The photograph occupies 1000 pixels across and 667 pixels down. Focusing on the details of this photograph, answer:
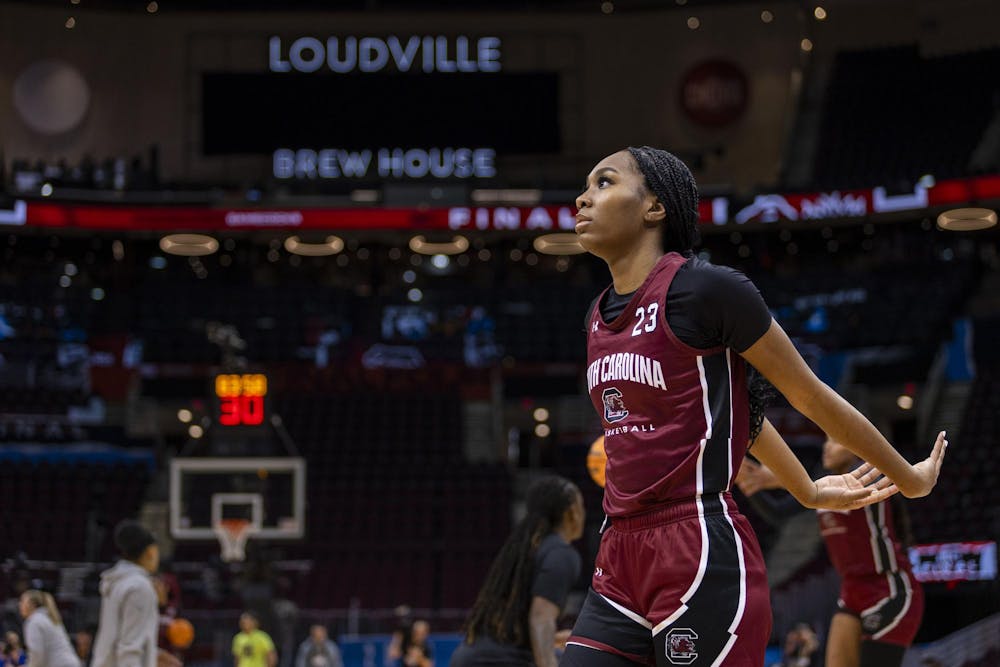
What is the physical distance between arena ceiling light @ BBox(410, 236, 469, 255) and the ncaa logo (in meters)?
25.2

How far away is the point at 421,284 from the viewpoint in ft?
103

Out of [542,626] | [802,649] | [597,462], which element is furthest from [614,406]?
[802,649]

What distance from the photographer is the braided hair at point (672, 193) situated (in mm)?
3607

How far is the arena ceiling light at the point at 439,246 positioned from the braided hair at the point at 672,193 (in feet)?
81.0

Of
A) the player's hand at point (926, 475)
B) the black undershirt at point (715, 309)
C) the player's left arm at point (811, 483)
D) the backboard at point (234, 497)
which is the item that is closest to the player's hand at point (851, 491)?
the player's left arm at point (811, 483)

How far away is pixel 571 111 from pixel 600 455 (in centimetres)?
2446

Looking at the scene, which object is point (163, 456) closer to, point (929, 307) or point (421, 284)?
point (421, 284)

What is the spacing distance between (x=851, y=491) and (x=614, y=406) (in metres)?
0.70

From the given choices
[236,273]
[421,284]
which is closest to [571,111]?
[421,284]

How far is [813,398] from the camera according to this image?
3408mm

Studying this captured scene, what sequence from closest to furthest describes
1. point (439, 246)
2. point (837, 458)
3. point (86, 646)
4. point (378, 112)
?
1. point (837, 458)
2. point (86, 646)
3. point (378, 112)
4. point (439, 246)

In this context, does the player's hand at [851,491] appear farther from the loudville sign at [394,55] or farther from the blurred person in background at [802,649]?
the loudville sign at [394,55]

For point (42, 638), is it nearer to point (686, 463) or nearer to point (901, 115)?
point (686, 463)

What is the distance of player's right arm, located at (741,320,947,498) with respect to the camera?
338cm
